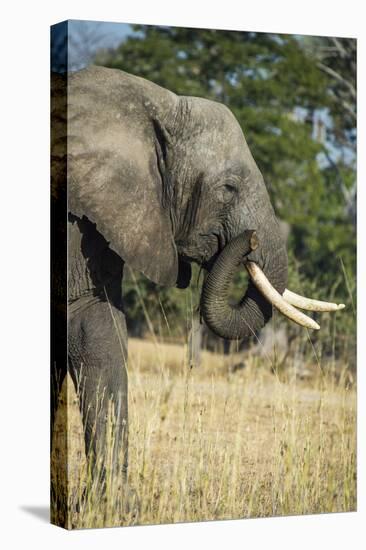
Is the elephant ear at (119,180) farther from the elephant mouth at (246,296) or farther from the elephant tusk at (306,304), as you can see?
the elephant tusk at (306,304)

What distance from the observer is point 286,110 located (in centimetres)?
1218

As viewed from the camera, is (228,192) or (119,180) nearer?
(119,180)

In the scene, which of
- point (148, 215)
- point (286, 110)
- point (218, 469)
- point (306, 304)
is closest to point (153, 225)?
point (148, 215)

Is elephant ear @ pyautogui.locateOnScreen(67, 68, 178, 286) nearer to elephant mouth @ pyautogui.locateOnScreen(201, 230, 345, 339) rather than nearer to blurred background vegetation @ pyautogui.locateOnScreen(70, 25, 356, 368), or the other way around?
elephant mouth @ pyautogui.locateOnScreen(201, 230, 345, 339)

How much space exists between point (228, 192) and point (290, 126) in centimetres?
444

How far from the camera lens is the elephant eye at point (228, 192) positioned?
8.34 m

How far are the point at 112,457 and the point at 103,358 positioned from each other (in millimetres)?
606

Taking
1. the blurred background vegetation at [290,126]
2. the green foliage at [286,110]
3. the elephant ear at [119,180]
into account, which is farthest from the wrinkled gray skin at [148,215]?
the green foliage at [286,110]

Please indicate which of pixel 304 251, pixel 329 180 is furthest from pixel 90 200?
pixel 304 251

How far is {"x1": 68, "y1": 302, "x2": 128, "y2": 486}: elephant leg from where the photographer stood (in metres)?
8.29

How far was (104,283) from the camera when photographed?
8336 mm

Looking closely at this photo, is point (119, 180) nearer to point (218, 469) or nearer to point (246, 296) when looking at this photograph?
point (246, 296)

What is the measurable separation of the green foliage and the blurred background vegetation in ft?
0.04

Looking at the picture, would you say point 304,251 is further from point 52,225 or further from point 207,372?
point 52,225
